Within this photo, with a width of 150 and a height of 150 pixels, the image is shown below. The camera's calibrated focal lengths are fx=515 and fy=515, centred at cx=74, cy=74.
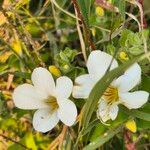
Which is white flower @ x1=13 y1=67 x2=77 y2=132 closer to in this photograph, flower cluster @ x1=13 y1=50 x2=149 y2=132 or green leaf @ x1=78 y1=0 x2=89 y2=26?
flower cluster @ x1=13 y1=50 x2=149 y2=132

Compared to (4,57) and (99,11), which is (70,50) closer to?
(99,11)

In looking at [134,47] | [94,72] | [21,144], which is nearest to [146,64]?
[134,47]

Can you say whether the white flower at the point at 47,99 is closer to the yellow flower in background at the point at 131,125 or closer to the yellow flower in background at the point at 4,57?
the yellow flower in background at the point at 131,125

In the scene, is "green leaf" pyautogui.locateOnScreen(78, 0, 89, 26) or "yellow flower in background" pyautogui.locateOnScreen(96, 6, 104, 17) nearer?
"green leaf" pyautogui.locateOnScreen(78, 0, 89, 26)

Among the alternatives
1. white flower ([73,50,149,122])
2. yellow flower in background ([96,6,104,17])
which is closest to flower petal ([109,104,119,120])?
white flower ([73,50,149,122])

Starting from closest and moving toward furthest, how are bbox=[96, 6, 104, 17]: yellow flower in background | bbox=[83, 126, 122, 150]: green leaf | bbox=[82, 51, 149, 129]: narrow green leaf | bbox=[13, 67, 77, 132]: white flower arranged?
1. bbox=[82, 51, 149, 129]: narrow green leaf
2. bbox=[13, 67, 77, 132]: white flower
3. bbox=[83, 126, 122, 150]: green leaf
4. bbox=[96, 6, 104, 17]: yellow flower in background

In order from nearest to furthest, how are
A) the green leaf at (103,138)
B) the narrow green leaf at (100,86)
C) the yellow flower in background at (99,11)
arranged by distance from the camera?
the narrow green leaf at (100,86)
the green leaf at (103,138)
the yellow flower in background at (99,11)

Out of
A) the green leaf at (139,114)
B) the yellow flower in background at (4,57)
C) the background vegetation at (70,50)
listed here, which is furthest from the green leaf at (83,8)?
the yellow flower in background at (4,57)
